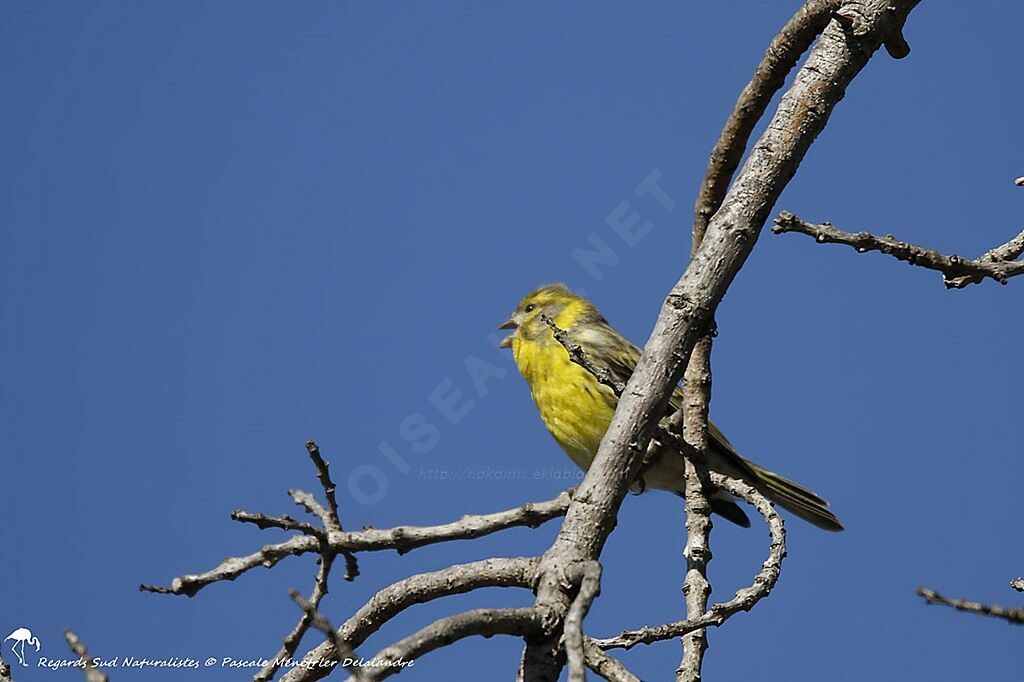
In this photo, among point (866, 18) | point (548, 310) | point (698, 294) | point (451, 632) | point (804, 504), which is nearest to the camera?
point (451, 632)

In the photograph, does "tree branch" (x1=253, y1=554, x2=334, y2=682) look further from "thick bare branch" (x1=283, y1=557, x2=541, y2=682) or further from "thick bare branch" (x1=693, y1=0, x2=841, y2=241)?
"thick bare branch" (x1=693, y1=0, x2=841, y2=241)

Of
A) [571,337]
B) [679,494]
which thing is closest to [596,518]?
[679,494]

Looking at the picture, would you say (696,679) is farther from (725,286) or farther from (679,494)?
(679,494)

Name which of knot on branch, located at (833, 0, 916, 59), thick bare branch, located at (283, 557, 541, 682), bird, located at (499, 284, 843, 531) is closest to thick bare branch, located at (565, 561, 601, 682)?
thick bare branch, located at (283, 557, 541, 682)

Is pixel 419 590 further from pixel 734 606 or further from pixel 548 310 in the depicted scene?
pixel 548 310

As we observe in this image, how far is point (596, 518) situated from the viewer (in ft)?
9.85

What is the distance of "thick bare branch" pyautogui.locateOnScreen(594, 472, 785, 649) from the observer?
322 cm

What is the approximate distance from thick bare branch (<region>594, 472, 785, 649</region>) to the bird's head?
4.30 meters

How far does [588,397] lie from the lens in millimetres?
7270

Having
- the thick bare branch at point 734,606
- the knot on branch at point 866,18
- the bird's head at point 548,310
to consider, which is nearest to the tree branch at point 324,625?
the thick bare branch at point 734,606

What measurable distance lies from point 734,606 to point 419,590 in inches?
33.9

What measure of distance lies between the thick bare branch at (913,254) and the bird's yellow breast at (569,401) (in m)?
3.82

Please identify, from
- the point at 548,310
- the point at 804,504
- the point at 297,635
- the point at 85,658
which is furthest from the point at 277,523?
the point at 548,310

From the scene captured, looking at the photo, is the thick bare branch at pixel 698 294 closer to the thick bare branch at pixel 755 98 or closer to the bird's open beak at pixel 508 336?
the thick bare branch at pixel 755 98
